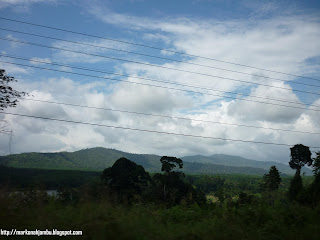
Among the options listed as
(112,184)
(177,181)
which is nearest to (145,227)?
(112,184)

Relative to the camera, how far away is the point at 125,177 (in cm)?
3441

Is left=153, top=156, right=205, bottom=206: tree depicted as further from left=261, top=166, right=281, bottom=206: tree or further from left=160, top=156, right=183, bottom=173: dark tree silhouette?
left=261, top=166, right=281, bottom=206: tree

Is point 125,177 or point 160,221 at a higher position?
point 160,221

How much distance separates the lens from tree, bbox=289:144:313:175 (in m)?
55.8

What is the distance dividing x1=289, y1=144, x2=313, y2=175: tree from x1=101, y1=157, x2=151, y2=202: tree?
38.3 metres

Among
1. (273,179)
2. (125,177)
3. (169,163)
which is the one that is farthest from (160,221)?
(273,179)

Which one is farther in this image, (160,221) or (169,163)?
(169,163)

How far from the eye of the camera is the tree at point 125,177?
112 feet

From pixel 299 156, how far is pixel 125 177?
141 ft

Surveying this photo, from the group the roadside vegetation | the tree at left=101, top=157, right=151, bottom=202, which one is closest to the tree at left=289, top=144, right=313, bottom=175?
the tree at left=101, top=157, right=151, bottom=202

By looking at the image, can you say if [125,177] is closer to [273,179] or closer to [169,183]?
[169,183]

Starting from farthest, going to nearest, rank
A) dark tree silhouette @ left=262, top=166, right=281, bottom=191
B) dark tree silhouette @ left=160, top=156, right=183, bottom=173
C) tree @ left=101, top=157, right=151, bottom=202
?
dark tree silhouette @ left=262, top=166, right=281, bottom=191 → dark tree silhouette @ left=160, top=156, right=183, bottom=173 → tree @ left=101, top=157, right=151, bottom=202

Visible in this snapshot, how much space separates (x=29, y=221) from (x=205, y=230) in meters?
4.69

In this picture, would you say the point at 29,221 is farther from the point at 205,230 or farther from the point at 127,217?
the point at 205,230
